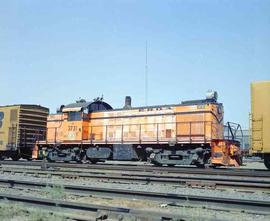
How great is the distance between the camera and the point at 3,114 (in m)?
23.4

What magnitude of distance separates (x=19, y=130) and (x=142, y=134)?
8.56 metres

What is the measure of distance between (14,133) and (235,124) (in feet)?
45.0

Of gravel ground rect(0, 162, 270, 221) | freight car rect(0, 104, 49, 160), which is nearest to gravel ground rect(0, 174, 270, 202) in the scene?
gravel ground rect(0, 162, 270, 221)

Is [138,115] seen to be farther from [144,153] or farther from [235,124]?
[235,124]

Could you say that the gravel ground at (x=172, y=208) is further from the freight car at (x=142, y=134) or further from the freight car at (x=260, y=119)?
the freight car at (x=142, y=134)

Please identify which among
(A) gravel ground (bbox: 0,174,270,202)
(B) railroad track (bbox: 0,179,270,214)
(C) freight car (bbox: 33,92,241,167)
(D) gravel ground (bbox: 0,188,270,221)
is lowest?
(D) gravel ground (bbox: 0,188,270,221)

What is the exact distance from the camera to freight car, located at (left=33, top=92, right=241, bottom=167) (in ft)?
54.1

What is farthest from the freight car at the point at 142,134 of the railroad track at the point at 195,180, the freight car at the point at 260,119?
the railroad track at the point at 195,180

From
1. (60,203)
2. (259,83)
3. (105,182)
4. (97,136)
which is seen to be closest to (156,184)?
(105,182)

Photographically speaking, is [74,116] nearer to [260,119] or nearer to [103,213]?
[260,119]

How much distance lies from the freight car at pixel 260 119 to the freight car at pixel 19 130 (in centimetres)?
1403

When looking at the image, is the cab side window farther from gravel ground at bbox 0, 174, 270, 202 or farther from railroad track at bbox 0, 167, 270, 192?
gravel ground at bbox 0, 174, 270, 202

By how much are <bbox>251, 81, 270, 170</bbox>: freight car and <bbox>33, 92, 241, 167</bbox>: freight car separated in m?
2.08

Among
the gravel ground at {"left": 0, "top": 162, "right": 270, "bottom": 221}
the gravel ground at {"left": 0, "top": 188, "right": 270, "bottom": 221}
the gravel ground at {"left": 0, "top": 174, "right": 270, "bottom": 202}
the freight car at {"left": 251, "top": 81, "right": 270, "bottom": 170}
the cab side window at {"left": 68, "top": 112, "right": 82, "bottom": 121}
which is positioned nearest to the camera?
the gravel ground at {"left": 0, "top": 188, "right": 270, "bottom": 221}
